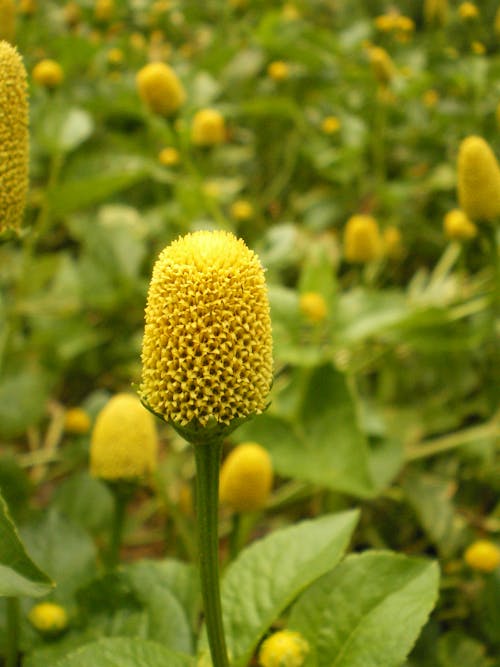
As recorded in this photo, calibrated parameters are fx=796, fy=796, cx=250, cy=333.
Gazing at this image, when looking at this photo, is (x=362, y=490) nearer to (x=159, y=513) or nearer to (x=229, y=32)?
(x=159, y=513)

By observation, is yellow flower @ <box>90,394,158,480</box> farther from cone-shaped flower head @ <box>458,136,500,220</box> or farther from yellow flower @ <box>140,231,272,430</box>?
cone-shaped flower head @ <box>458,136,500,220</box>

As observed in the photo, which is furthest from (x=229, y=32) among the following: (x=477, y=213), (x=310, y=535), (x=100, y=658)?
(x=100, y=658)

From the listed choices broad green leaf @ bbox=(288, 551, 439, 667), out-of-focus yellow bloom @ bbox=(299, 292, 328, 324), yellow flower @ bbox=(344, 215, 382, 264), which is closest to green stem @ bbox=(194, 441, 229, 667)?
broad green leaf @ bbox=(288, 551, 439, 667)

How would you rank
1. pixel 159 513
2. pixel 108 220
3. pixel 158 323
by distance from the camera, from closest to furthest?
pixel 158 323
pixel 159 513
pixel 108 220

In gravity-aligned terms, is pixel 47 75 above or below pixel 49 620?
above

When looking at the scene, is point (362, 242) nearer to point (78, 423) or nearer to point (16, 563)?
point (78, 423)

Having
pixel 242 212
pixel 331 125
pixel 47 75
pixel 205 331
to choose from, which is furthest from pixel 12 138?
pixel 331 125
